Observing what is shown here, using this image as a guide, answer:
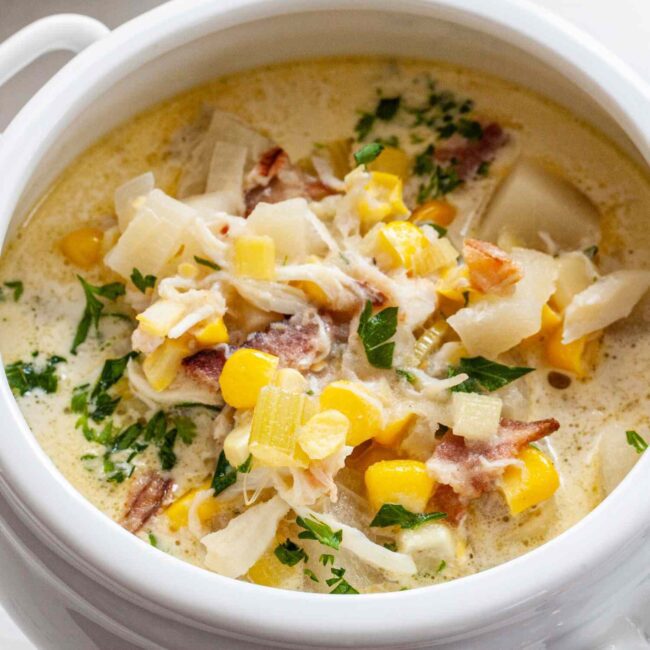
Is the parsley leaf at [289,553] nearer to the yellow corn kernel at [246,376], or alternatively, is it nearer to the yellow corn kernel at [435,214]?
the yellow corn kernel at [246,376]

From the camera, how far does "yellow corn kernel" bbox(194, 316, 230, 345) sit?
1412 millimetres

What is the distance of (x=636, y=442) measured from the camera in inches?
55.7

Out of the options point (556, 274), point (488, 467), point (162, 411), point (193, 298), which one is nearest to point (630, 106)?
point (556, 274)

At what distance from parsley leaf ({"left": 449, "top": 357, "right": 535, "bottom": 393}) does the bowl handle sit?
680 millimetres

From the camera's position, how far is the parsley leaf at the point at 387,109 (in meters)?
1.73

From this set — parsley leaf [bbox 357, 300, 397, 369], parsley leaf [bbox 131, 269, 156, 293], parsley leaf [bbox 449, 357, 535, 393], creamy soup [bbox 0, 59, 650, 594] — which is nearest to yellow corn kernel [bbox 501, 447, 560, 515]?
creamy soup [bbox 0, 59, 650, 594]

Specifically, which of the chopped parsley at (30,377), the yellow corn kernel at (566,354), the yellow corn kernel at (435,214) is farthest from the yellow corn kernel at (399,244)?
the chopped parsley at (30,377)

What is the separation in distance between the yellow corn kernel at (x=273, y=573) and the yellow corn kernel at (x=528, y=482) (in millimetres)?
266

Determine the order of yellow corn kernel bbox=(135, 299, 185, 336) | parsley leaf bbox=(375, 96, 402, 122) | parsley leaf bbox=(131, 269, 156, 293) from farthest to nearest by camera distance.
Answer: parsley leaf bbox=(375, 96, 402, 122)
parsley leaf bbox=(131, 269, 156, 293)
yellow corn kernel bbox=(135, 299, 185, 336)

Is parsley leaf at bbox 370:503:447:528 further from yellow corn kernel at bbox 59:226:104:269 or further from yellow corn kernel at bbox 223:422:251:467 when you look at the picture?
yellow corn kernel at bbox 59:226:104:269

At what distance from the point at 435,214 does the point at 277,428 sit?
0.48 meters

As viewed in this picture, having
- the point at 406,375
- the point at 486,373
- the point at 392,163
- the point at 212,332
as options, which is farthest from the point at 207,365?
the point at 392,163

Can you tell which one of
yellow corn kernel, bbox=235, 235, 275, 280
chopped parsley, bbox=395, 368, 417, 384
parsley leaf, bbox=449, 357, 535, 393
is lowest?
chopped parsley, bbox=395, 368, 417, 384

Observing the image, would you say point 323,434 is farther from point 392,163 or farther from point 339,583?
point 392,163
